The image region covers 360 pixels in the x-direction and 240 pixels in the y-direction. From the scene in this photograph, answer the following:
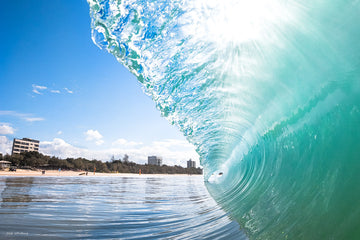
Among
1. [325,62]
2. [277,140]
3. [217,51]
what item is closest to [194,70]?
[217,51]

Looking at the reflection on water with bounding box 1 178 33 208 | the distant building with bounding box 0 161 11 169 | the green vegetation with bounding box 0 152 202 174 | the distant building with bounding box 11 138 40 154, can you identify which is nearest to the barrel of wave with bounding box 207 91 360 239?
the reflection on water with bounding box 1 178 33 208

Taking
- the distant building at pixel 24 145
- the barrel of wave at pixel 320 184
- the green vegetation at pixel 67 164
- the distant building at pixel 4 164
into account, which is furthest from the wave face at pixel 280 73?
the distant building at pixel 24 145

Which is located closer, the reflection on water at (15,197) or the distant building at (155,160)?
the reflection on water at (15,197)

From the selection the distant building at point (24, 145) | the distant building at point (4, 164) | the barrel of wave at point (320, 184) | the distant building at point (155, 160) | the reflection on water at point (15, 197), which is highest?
the distant building at point (24, 145)

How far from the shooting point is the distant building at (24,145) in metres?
102

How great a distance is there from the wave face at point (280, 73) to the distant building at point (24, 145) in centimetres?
11331

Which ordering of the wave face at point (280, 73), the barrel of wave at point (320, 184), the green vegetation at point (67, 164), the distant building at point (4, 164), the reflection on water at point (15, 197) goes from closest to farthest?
the barrel of wave at point (320, 184)
the wave face at point (280, 73)
the reflection on water at point (15, 197)
the distant building at point (4, 164)
the green vegetation at point (67, 164)

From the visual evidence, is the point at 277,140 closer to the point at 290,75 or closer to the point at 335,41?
the point at 290,75

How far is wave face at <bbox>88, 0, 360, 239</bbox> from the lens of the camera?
5.56 feet

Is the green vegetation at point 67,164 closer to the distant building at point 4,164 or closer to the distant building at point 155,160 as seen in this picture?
the distant building at point 4,164

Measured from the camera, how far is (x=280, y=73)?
3.03 meters

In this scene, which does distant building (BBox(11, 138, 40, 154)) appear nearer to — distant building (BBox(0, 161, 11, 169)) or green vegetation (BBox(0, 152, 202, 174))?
green vegetation (BBox(0, 152, 202, 174))

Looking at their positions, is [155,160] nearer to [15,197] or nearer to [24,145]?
[24,145]

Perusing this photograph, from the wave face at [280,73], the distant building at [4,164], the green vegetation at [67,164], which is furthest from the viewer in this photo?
the green vegetation at [67,164]
